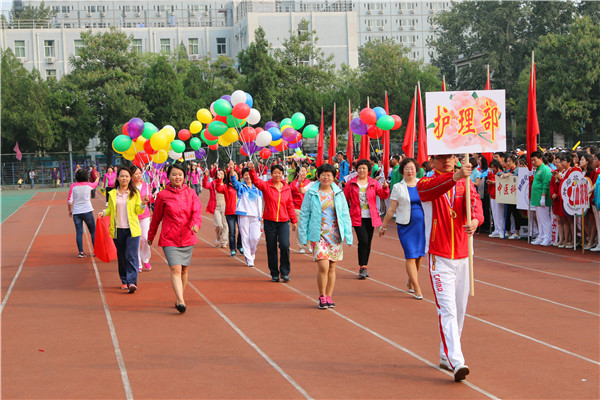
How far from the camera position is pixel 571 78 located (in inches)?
1788

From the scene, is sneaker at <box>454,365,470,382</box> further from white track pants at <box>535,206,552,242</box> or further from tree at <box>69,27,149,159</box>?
tree at <box>69,27,149,159</box>

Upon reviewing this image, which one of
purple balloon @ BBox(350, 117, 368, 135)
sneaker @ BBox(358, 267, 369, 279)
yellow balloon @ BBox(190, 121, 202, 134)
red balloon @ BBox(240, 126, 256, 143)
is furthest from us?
purple balloon @ BBox(350, 117, 368, 135)

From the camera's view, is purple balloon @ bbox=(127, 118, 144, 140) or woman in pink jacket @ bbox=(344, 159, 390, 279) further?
purple balloon @ bbox=(127, 118, 144, 140)

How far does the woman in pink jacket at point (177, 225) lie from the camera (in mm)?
9250

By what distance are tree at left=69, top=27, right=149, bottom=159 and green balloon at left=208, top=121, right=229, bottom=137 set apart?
139 feet

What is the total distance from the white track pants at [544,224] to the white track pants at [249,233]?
6.49m

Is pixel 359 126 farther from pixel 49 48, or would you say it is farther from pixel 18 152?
pixel 49 48

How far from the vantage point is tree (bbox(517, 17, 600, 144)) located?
4484 cm

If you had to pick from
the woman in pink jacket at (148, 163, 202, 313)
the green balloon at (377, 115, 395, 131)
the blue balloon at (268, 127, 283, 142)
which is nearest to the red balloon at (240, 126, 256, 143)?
the blue balloon at (268, 127, 283, 142)

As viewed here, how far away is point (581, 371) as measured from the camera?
21.1 feet

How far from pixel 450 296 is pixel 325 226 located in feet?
10.8

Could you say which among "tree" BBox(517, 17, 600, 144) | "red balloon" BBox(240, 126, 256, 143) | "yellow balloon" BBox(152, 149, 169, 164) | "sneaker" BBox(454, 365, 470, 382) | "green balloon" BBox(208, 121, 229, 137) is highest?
"tree" BBox(517, 17, 600, 144)

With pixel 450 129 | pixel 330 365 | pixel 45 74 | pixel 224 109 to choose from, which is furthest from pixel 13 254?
pixel 45 74

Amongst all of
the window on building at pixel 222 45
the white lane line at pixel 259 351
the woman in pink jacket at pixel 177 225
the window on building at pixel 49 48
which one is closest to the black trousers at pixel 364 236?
the white lane line at pixel 259 351
